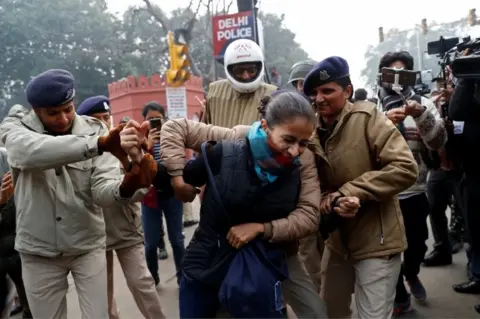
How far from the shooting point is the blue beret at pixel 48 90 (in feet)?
7.51

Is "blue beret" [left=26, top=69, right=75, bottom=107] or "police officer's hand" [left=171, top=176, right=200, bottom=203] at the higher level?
"blue beret" [left=26, top=69, right=75, bottom=107]

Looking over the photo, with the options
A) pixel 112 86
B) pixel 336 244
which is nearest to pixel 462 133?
pixel 336 244

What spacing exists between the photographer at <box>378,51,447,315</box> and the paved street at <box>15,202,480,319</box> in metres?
0.17

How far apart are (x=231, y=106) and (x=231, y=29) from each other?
8.92 metres

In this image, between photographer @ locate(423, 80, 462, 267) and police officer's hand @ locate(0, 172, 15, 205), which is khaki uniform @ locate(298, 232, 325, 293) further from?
police officer's hand @ locate(0, 172, 15, 205)

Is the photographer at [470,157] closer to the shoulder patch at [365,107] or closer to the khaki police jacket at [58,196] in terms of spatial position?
the shoulder patch at [365,107]

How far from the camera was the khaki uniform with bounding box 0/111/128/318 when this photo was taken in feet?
7.94

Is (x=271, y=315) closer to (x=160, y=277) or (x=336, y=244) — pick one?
(x=336, y=244)

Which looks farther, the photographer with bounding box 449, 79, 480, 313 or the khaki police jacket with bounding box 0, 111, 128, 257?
the photographer with bounding box 449, 79, 480, 313

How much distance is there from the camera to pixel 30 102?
2340 mm

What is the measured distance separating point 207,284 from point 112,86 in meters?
20.5

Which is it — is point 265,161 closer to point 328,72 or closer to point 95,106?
point 328,72

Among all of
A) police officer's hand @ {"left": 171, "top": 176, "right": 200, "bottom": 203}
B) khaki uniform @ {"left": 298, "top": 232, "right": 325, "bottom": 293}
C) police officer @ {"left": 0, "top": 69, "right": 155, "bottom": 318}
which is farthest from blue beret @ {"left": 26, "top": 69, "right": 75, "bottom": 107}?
khaki uniform @ {"left": 298, "top": 232, "right": 325, "bottom": 293}

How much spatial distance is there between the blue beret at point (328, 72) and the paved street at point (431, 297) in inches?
87.4
